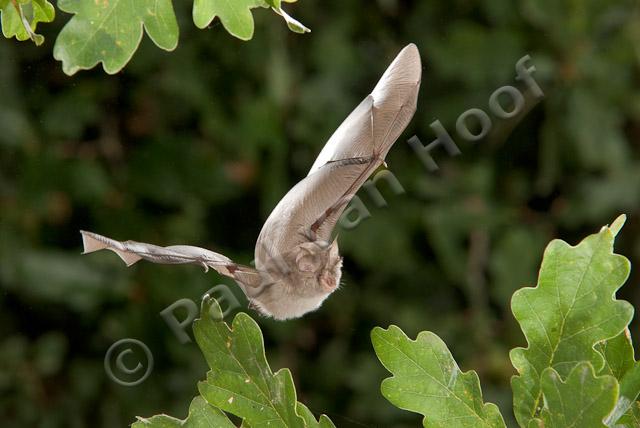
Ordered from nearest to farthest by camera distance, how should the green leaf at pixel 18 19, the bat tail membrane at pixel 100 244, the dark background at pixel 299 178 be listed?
1. the bat tail membrane at pixel 100 244
2. the green leaf at pixel 18 19
3. the dark background at pixel 299 178

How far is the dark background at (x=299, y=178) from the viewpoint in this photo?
1.21 metres

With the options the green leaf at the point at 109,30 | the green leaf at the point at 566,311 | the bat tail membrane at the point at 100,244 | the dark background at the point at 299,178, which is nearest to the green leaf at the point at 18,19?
the green leaf at the point at 109,30

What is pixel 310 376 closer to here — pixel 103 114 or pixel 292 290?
pixel 103 114

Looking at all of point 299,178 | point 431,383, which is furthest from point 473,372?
→ point 299,178

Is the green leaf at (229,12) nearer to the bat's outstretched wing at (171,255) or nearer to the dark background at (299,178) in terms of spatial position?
the bat's outstretched wing at (171,255)

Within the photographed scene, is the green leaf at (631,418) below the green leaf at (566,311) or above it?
below

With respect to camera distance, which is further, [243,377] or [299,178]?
[299,178]

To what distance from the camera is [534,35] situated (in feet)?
4.48

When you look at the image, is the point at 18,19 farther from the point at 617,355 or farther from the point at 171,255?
the point at 617,355

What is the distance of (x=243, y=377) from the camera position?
42 cm

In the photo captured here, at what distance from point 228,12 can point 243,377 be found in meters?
0.18

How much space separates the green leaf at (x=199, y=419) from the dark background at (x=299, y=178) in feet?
2.38

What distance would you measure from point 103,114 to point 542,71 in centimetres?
62

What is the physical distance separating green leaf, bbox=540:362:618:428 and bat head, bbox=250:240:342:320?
0.10 m
